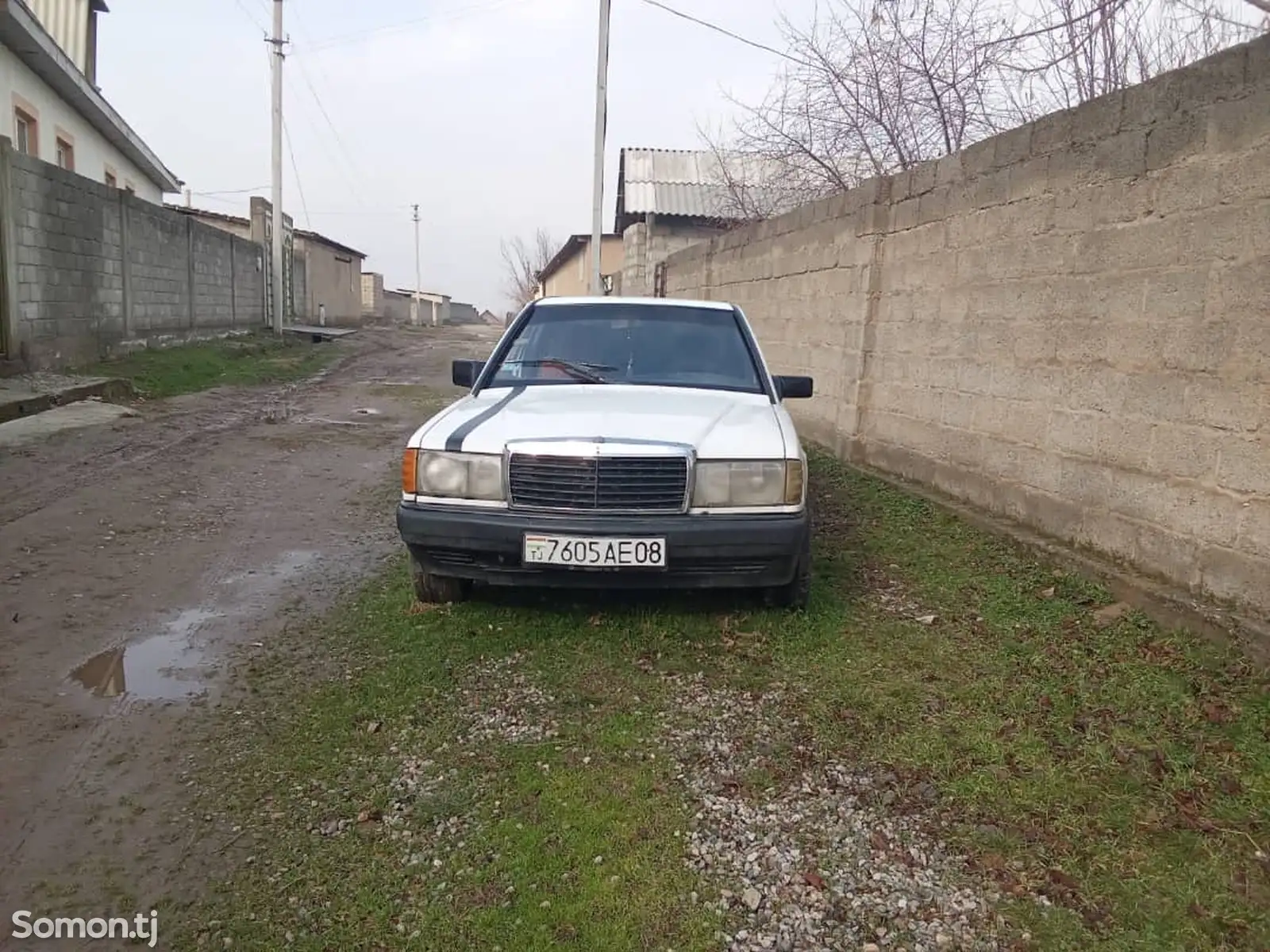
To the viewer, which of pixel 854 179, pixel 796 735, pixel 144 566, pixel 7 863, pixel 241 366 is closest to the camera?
pixel 7 863

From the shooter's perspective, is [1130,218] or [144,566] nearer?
[1130,218]

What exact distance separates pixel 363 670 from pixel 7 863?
1330 mm

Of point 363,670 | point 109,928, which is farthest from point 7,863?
point 363,670

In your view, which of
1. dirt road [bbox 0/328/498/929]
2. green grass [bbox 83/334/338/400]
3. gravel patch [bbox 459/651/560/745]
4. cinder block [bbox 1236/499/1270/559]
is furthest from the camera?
green grass [bbox 83/334/338/400]

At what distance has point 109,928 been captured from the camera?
80.1 inches

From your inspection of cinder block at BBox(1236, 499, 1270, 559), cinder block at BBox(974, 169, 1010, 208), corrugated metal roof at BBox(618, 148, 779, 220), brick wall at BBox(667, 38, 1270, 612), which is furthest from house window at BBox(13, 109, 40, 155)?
cinder block at BBox(1236, 499, 1270, 559)

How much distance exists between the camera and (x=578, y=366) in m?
4.65

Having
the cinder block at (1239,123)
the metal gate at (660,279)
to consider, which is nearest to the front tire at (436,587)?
the cinder block at (1239,123)

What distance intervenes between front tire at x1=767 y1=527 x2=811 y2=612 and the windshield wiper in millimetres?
1387

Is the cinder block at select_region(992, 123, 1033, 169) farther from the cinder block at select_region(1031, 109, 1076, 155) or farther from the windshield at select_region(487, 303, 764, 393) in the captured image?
the windshield at select_region(487, 303, 764, 393)

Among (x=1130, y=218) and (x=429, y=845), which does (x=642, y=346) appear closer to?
(x=1130, y=218)

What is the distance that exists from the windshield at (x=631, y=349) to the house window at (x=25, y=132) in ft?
45.9

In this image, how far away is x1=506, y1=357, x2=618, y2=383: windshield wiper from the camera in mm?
4539
